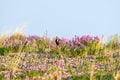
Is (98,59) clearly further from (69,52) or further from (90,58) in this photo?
(69,52)

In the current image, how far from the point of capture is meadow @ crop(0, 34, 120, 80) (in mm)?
7856

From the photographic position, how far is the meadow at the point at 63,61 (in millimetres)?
7856

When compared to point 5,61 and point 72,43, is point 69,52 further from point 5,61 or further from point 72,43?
point 5,61

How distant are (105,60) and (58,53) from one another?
1.53m

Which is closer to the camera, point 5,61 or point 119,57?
point 5,61

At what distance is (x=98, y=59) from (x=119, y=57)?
626 millimetres

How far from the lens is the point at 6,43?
40.0ft

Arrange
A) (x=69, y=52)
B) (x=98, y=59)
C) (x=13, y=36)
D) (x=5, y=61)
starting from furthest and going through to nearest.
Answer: (x=13, y=36) < (x=69, y=52) < (x=98, y=59) < (x=5, y=61)

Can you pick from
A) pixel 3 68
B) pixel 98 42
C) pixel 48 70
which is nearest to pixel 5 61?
pixel 3 68

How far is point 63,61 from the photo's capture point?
31.6 feet

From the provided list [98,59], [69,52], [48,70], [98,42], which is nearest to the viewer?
[48,70]

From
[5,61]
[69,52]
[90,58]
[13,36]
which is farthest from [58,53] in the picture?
[13,36]

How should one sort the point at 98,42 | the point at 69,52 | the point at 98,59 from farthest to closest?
the point at 98,42 < the point at 69,52 < the point at 98,59

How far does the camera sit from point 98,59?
10219 millimetres
